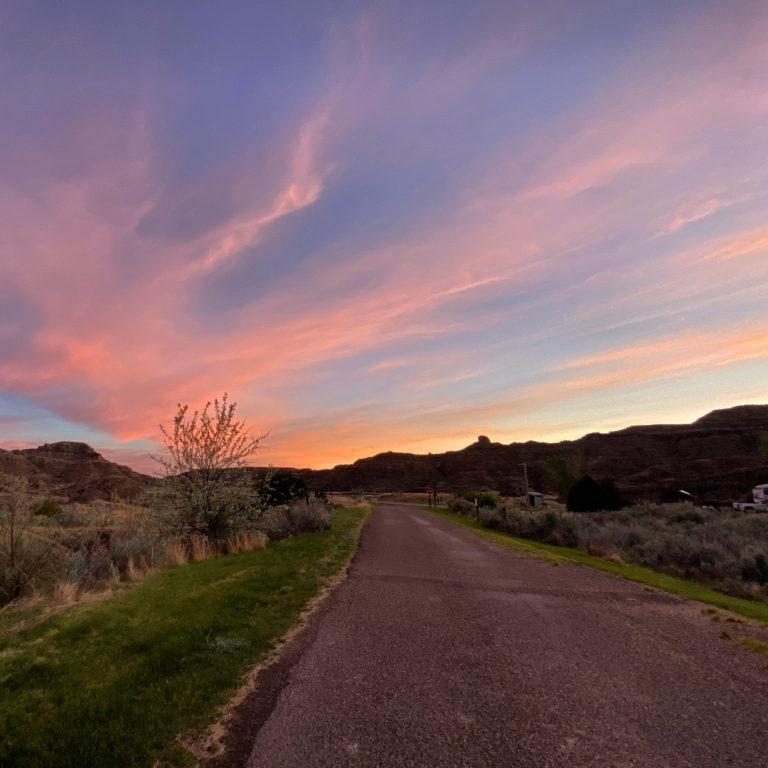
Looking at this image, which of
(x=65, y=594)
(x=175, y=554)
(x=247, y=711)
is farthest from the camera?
(x=175, y=554)

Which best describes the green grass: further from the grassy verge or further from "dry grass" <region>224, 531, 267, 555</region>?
the grassy verge

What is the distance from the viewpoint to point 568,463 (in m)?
107

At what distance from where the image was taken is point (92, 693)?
4.93m

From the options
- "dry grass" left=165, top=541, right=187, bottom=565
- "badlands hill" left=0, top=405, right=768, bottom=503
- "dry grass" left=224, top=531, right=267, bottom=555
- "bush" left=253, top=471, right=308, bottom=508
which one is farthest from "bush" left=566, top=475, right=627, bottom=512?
"badlands hill" left=0, top=405, right=768, bottom=503

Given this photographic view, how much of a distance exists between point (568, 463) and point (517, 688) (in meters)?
110

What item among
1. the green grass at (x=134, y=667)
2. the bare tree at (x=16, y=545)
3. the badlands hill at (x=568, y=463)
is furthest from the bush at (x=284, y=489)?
the badlands hill at (x=568, y=463)

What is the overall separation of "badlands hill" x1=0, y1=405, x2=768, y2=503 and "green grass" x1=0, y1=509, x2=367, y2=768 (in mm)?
51550

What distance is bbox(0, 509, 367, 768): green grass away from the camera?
13.2 ft

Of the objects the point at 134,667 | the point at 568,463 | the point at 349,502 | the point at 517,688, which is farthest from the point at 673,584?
the point at 568,463

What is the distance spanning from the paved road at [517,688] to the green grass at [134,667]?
811mm

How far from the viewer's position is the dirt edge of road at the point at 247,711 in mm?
3930

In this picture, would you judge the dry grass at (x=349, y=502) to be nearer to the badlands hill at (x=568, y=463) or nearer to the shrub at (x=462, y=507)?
the shrub at (x=462, y=507)

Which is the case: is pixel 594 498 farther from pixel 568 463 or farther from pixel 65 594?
pixel 568 463

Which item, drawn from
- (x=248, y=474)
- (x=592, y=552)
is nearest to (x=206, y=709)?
(x=248, y=474)
